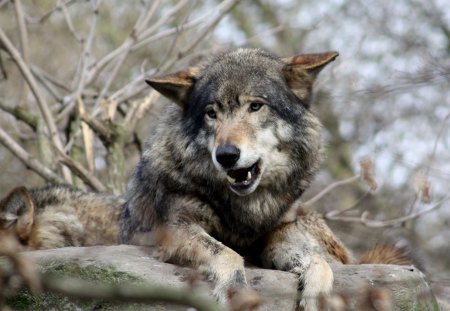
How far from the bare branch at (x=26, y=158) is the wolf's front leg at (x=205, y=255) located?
12.0 feet

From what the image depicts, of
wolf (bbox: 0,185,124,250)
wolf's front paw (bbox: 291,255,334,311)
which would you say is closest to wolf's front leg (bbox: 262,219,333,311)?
wolf's front paw (bbox: 291,255,334,311)

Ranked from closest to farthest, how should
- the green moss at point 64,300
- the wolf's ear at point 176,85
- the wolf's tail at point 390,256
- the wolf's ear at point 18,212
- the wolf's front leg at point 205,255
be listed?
the green moss at point 64,300 → the wolf's front leg at point 205,255 → the wolf's ear at point 176,85 → the wolf's tail at point 390,256 → the wolf's ear at point 18,212

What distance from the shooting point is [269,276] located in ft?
18.1

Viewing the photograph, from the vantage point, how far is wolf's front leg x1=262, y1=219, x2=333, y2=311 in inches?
213

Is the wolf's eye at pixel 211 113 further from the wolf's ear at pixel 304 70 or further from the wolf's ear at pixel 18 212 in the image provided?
the wolf's ear at pixel 18 212

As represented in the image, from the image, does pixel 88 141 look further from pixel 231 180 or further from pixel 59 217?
pixel 231 180

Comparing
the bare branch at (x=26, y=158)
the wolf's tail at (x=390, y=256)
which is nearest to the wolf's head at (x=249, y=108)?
the wolf's tail at (x=390, y=256)

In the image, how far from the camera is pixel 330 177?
16250 millimetres

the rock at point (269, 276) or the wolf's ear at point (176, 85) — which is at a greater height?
the wolf's ear at point (176, 85)

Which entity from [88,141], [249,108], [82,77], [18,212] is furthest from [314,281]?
[82,77]

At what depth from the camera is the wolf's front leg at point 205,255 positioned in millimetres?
5246

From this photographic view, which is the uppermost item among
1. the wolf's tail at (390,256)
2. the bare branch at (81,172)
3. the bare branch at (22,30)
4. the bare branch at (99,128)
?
the bare branch at (22,30)

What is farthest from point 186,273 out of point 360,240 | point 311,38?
point 311,38

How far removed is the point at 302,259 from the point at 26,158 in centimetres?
424
